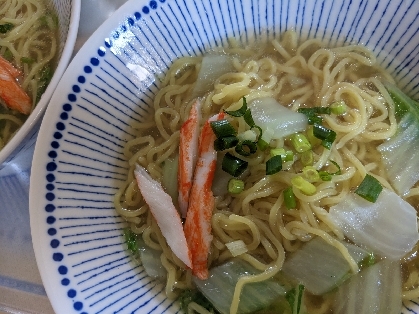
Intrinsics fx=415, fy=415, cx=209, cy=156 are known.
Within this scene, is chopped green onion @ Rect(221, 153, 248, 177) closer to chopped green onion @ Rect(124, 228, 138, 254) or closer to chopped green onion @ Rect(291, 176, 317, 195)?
chopped green onion @ Rect(291, 176, 317, 195)

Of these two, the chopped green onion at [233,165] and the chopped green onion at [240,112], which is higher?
the chopped green onion at [240,112]

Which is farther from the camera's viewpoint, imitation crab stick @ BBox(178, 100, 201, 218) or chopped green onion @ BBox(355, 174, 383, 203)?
imitation crab stick @ BBox(178, 100, 201, 218)

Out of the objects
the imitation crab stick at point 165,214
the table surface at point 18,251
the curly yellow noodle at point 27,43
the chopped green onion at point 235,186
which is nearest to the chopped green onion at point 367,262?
the chopped green onion at point 235,186

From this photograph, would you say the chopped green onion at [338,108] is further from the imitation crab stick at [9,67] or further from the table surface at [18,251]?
the imitation crab stick at [9,67]

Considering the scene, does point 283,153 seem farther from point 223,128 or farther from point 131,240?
point 131,240

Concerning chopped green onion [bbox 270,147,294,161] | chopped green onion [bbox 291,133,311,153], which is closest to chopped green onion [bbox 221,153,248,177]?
chopped green onion [bbox 270,147,294,161]

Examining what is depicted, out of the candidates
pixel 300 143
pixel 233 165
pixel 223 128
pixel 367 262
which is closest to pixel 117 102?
pixel 223 128
